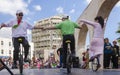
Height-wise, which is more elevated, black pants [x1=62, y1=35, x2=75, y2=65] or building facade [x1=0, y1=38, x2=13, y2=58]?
building facade [x1=0, y1=38, x2=13, y2=58]

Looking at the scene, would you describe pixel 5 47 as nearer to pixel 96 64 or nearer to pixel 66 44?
pixel 96 64

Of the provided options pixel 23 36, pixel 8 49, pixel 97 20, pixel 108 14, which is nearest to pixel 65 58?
pixel 23 36

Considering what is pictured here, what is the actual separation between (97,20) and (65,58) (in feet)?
7.38

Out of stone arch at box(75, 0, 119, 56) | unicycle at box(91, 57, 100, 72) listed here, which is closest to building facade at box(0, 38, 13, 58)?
stone arch at box(75, 0, 119, 56)

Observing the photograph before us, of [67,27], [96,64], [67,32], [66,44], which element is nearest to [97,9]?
[96,64]

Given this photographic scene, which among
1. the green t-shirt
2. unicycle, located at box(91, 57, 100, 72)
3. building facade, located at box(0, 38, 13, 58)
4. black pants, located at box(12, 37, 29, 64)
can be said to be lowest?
unicycle, located at box(91, 57, 100, 72)

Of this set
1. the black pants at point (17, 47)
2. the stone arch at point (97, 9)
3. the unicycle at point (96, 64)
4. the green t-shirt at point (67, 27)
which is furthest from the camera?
the stone arch at point (97, 9)

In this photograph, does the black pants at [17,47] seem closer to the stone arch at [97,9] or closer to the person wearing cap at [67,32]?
the person wearing cap at [67,32]

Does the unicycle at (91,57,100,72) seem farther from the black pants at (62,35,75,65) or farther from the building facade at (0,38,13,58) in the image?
the building facade at (0,38,13,58)

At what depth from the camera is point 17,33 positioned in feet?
35.9

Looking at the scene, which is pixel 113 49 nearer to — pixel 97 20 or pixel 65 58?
pixel 97 20

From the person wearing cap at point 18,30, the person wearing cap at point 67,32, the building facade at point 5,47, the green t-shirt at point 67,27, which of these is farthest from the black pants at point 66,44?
the building facade at point 5,47

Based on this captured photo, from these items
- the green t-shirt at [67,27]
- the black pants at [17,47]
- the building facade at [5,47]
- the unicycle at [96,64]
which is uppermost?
the building facade at [5,47]

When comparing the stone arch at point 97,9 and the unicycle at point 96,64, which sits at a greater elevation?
the stone arch at point 97,9
